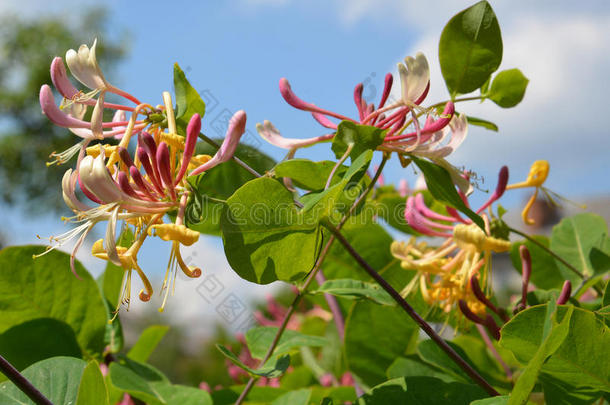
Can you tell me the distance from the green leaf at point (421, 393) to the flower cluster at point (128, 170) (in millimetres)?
235

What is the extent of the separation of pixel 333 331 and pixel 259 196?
864mm

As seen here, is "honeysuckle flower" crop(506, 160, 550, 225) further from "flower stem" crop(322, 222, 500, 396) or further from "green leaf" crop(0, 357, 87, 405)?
"green leaf" crop(0, 357, 87, 405)

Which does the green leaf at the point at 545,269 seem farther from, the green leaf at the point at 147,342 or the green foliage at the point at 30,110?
the green foliage at the point at 30,110

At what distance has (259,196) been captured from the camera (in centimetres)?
54

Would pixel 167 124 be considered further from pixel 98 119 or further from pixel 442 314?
pixel 442 314

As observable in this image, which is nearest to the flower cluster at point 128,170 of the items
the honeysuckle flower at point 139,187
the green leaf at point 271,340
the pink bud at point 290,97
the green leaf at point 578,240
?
the honeysuckle flower at point 139,187

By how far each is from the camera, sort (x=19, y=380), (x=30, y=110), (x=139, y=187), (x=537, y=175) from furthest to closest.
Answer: (x=30, y=110), (x=537, y=175), (x=139, y=187), (x=19, y=380)

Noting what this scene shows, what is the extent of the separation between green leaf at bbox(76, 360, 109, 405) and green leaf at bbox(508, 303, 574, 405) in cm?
34

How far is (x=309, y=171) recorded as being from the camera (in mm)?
625

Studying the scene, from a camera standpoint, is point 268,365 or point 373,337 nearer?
point 268,365

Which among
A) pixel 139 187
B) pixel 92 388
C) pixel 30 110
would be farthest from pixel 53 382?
pixel 30 110

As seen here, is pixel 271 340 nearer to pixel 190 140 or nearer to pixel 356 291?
pixel 356 291

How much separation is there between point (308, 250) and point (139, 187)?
0.18 m

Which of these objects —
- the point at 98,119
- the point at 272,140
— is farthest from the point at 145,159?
the point at 272,140
